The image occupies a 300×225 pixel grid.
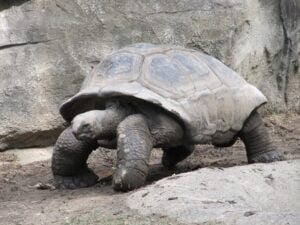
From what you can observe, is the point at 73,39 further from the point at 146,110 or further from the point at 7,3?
the point at 146,110

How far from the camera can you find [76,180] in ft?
19.6

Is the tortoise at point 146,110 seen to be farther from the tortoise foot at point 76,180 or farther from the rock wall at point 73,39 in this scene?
the rock wall at point 73,39

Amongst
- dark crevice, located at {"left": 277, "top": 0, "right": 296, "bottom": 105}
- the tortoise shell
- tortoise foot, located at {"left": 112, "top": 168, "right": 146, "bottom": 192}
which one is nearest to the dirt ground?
tortoise foot, located at {"left": 112, "top": 168, "right": 146, "bottom": 192}

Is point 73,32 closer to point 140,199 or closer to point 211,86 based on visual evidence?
point 211,86

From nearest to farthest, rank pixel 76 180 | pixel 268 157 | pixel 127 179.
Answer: pixel 127 179 < pixel 76 180 < pixel 268 157

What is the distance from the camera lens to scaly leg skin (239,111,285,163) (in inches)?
244

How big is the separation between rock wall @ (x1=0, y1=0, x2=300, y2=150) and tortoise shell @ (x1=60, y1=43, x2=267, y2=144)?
1.47m

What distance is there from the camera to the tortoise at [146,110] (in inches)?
212

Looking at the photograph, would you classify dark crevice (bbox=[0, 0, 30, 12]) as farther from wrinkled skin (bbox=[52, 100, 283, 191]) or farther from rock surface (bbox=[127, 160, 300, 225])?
rock surface (bbox=[127, 160, 300, 225])

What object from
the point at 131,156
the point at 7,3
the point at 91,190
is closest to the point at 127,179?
the point at 131,156

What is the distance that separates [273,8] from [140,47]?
3381 millimetres

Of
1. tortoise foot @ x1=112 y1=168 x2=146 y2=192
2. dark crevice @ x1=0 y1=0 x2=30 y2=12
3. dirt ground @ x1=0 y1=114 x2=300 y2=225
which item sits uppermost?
dark crevice @ x1=0 y1=0 x2=30 y2=12

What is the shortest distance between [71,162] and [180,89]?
1.07 metres

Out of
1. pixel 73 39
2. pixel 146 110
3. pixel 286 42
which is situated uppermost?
pixel 73 39
